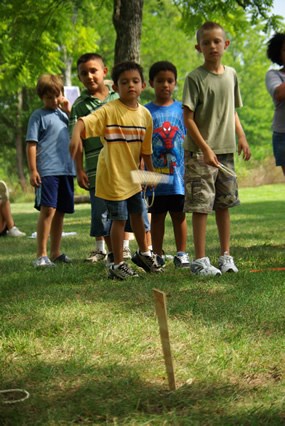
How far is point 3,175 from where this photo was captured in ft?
152

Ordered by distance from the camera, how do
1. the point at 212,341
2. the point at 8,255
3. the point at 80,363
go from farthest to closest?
the point at 8,255 → the point at 212,341 → the point at 80,363

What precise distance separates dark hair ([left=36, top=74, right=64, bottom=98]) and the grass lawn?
1755 millimetres

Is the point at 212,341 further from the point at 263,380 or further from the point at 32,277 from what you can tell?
the point at 32,277

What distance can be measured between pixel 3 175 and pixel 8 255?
3984cm

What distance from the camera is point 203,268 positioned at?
16.4 ft

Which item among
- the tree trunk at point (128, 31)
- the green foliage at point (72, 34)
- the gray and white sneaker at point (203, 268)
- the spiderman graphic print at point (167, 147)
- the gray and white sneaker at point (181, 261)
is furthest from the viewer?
the green foliage at point (72, 34)

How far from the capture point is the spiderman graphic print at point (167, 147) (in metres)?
5.69

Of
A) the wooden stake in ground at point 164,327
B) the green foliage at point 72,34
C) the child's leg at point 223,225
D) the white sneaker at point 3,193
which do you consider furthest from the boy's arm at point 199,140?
the green foliage at point 72,34

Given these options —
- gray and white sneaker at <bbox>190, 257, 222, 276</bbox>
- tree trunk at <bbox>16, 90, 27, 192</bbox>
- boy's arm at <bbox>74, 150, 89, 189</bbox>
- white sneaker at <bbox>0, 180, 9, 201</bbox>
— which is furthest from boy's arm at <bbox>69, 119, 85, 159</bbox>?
tree trunk at <bbox>16, 90, 27, 192</bbox>

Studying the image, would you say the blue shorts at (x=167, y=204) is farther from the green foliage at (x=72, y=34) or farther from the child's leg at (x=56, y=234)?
the green foliage at (x=72, y=34)

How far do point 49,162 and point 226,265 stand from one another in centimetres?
186

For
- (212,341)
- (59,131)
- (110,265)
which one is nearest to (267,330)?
(212,341)

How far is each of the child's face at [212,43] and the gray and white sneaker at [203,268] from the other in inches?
55.0

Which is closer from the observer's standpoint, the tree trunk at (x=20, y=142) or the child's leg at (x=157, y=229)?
the child's leg at (x=157, y=229)
